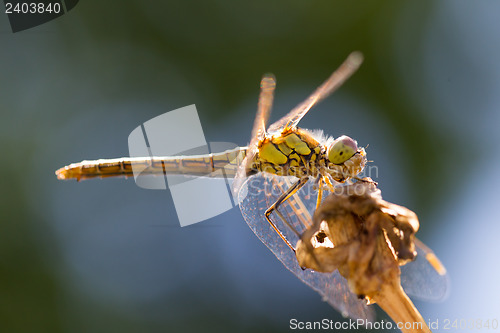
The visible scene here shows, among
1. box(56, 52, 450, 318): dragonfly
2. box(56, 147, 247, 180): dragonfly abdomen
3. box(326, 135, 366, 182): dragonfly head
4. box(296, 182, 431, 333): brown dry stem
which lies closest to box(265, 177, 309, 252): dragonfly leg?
box(56, 52, 450, 318): dragonfly

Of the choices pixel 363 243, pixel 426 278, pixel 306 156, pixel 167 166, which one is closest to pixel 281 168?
pixel 306 156

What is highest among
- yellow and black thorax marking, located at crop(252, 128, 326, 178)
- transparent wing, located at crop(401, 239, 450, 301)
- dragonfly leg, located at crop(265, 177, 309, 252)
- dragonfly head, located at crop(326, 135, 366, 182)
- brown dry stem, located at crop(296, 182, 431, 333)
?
yellow and black thorax marking, located at crop(252, 128, 326, 178)

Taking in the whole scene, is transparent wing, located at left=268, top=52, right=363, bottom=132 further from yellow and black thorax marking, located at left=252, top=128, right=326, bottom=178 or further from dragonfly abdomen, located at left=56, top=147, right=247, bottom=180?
dragonfly abdomen, located at left=56, top=147, right=247, bottom=180

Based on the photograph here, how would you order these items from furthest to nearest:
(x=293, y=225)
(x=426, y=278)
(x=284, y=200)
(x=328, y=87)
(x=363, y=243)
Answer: (x=328, y=87) < (x=284, y=200) < (x=293, y=225) < (x=426, y=278) < (x=363, y=243)

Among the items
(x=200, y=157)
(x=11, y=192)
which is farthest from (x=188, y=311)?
(x=200, y=157)

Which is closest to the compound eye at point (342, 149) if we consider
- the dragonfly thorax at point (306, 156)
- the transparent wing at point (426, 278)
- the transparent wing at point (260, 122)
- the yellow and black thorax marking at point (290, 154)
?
the dragonfly thorax at point (306, 156)

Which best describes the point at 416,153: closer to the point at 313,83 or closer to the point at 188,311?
the point at 313,83

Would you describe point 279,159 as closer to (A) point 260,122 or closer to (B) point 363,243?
(A) point 260,122
